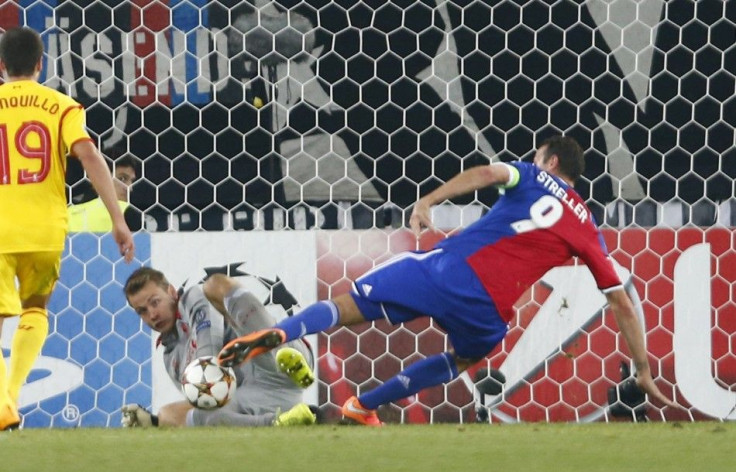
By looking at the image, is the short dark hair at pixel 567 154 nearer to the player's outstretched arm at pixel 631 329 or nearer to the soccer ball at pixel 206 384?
the player's outstretched arm at pixel 631 329

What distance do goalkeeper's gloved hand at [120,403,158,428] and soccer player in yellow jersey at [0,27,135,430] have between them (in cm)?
52

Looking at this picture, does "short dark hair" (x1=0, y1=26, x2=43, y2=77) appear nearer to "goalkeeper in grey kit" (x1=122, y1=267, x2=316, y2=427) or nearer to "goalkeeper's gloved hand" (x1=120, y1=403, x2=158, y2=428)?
"goalkeeper in grey kit" (x1=122, y1=267, x2=316, y2=427)

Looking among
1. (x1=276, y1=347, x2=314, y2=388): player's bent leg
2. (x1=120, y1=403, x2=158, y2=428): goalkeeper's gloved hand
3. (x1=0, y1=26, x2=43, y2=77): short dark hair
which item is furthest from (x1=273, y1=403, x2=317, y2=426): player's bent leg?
(x1=0, y1=26, x2=43, y2=77): short dark hair

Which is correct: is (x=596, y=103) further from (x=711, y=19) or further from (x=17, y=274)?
(x=17, y=274)

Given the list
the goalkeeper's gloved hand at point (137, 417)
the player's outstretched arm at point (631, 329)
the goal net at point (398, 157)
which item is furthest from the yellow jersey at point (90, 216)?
the player's outstretched arm at point (631, 329)

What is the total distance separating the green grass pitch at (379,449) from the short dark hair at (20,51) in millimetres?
924

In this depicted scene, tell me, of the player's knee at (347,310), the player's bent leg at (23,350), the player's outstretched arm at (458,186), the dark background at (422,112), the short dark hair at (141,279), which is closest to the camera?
the player's outstretched arm at (458,186)

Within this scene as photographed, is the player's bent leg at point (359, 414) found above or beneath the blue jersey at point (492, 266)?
beneath

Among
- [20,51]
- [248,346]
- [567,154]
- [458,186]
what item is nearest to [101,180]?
[20,51]

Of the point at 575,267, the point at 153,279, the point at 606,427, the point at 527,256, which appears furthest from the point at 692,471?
the point at 153,279

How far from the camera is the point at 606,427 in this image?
3.48 meters

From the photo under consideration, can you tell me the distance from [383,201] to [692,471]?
6.18 feet

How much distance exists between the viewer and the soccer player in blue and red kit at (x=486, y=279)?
375 centimetres

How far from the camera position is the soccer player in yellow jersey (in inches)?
138
